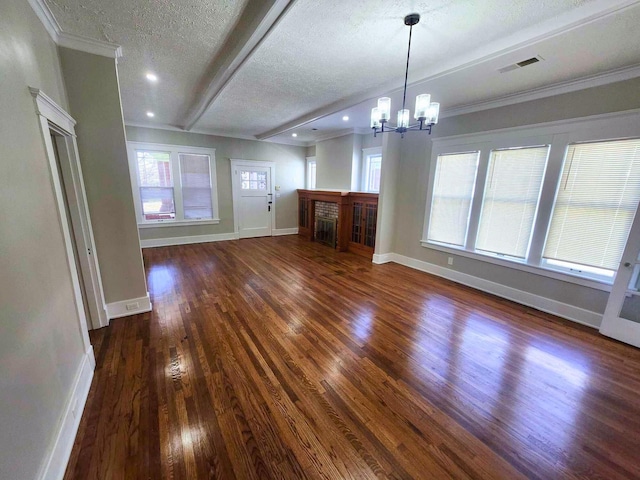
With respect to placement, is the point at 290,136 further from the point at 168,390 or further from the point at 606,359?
the point at 606,359

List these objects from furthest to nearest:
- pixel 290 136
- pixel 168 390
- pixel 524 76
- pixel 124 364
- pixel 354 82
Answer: pixel 290 136, pixel 354 82, pixel 524 76, pixel 124 364, pixel 168 390

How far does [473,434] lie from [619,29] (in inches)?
119

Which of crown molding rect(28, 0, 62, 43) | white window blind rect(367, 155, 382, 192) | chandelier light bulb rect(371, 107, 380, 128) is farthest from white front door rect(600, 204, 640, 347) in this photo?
crown molding rect(28, 0, 62, 43)

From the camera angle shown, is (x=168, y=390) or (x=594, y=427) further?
(x=168, y=390)

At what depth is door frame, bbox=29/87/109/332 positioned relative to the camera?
5.76 ft

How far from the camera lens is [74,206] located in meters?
2.37

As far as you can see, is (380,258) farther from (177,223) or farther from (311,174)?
(177,223)

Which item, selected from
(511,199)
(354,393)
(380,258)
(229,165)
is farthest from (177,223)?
(511,199)

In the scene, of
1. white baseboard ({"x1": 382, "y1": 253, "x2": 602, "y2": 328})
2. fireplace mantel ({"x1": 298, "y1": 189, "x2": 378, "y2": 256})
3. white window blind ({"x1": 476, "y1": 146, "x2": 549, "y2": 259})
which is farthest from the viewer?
fireplace mantel ({"x1": 298, "y1": 189, "x2": 378, "y2": 256})

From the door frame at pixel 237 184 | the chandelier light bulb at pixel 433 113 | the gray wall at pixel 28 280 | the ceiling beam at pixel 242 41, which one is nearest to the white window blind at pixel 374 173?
the door frame at pixel 237 184

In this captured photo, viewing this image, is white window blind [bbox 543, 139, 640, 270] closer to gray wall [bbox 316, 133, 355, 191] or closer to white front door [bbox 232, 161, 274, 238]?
gray wall [bbox 316, 133, 355, 191]

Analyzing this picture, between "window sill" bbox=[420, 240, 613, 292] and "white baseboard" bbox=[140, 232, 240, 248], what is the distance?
498 centimetres

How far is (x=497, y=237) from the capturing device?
364 cm

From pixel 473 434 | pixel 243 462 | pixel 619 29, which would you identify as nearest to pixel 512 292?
pixel 473 434
